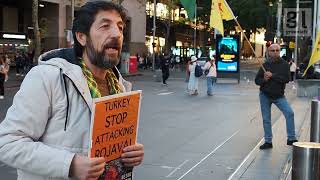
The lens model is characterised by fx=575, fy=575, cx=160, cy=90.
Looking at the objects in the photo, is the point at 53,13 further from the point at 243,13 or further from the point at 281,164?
the point at 281,164

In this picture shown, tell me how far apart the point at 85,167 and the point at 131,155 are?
35 cm

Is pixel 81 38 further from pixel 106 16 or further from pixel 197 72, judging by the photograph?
pixel 197 72

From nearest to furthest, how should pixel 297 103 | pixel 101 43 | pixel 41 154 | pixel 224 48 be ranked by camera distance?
pixel 41 154 < pixel 101 43 < pixel 297 103 < pixel 224 48

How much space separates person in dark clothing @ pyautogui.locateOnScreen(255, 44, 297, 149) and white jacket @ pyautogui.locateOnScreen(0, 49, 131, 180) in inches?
301

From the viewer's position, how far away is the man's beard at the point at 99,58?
2740mm

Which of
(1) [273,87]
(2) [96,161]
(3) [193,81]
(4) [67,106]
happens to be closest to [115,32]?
(4) [67,106]

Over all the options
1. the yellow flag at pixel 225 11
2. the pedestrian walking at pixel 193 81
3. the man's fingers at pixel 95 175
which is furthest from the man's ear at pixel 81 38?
the pedestrian walking at pixel 193 81

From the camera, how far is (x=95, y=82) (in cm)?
280

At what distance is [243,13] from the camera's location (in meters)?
60.8

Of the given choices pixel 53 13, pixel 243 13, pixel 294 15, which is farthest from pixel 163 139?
pixel 243 13

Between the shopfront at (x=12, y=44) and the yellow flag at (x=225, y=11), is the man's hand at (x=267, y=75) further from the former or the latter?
the shopfront at (x=12, y=44)

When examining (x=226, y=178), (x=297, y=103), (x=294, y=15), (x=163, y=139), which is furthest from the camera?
(x=294, y=15)

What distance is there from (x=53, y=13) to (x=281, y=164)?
1533 inches

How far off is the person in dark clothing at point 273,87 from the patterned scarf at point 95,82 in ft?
23.9
